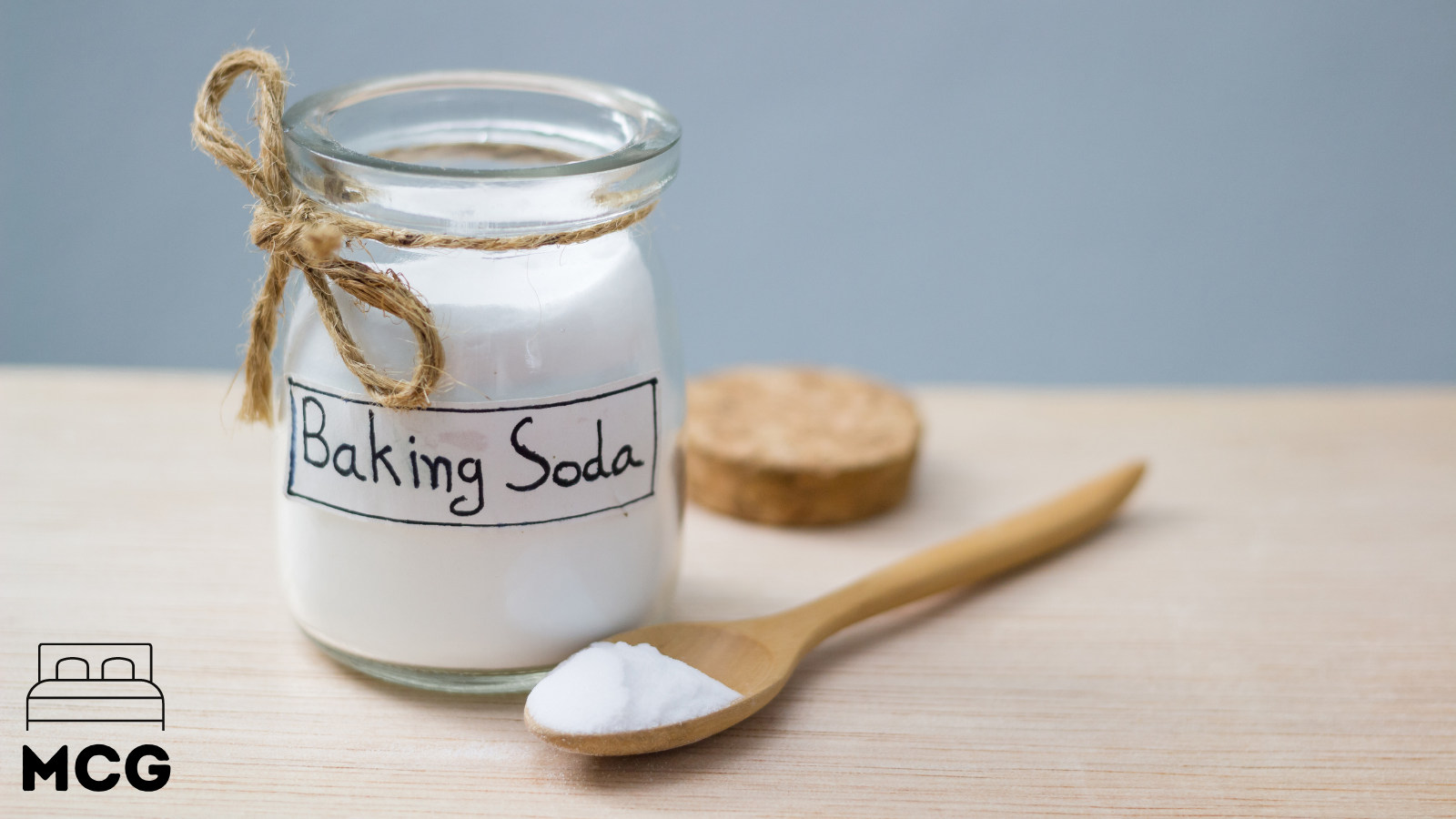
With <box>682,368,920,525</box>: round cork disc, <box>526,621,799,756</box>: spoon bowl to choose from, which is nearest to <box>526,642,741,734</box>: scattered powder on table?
<box>526,621,799,756</box>: spoon bowl

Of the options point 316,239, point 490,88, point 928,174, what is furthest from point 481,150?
point 928,174

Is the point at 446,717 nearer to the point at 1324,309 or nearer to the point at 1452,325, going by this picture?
the point at 1324,309

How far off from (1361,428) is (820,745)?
0.62m

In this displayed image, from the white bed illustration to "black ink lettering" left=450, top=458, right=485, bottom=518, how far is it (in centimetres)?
17

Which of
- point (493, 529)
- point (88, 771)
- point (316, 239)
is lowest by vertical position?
point (88, 771)

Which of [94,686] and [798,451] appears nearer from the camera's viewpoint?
[94,686]

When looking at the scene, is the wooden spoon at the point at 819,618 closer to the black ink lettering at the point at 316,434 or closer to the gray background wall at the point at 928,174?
the black ink lettering at the point at 316,434

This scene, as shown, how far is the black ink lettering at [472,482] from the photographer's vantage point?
0.49 meters

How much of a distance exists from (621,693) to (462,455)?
120mm

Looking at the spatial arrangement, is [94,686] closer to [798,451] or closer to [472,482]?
[472,482]

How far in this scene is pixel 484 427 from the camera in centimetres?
49

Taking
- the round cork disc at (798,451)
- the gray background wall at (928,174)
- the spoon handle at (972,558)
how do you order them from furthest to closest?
the gray background wall at (928,174), the round cork disc at (798,451), the spoon handle at (972,558)

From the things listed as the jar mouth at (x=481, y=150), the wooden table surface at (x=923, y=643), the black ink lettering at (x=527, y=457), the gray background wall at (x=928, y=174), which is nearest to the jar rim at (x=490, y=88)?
the jar mouth at (x=481, y=150)

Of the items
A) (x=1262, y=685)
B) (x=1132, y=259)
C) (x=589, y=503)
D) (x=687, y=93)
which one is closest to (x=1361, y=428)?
(x=1262, y=685)
